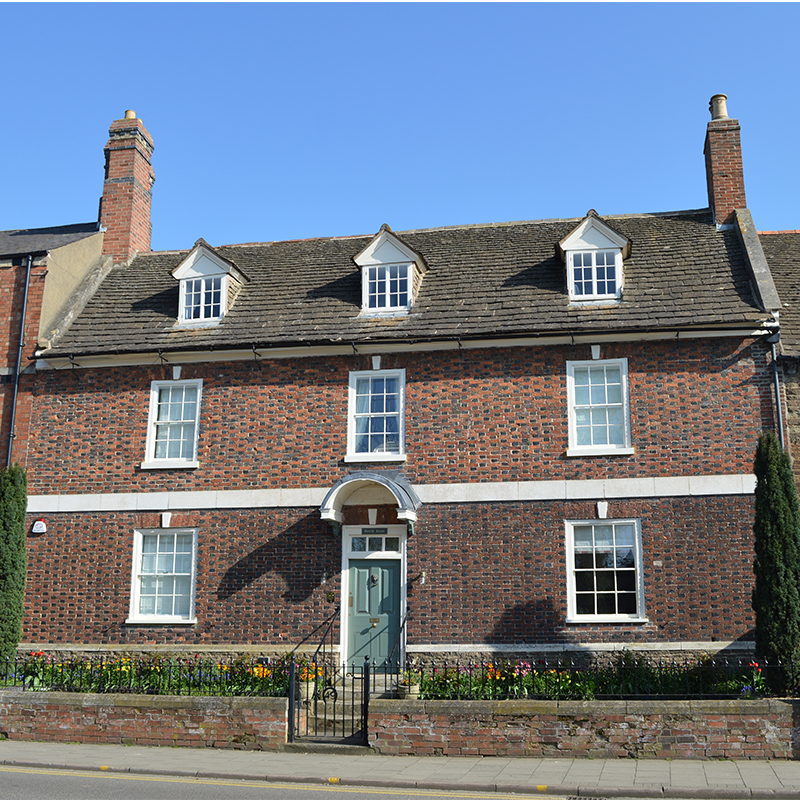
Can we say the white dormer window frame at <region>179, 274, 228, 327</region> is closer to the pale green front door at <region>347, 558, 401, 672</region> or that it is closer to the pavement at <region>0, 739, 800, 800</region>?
the pale green front door at <region>347, 558, 401, 672</region>

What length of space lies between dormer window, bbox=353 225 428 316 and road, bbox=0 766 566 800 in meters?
10.4

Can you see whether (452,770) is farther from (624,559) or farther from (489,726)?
(624,559)

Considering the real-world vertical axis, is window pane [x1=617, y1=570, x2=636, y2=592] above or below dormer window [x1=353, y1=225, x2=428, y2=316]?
below

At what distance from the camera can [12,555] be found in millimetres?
16062

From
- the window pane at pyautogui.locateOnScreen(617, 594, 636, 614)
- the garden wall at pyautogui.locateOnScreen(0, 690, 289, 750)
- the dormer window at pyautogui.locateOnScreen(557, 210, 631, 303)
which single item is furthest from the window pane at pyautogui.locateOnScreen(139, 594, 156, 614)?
the dormer window at pyautogui.locateOnScreen(557, 210, 631, 303)

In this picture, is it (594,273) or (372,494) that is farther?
(594,273)

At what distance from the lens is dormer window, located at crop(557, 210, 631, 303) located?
17844mm

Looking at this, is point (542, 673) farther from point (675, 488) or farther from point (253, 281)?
point (253, 281)

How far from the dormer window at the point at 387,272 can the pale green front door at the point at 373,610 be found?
551cm

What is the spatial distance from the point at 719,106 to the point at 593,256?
5.58 m

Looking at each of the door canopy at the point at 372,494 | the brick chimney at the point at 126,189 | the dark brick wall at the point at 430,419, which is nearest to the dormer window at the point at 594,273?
the dark brick wall at the point at 430,419

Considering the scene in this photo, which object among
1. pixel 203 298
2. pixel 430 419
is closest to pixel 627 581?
pixel 430 419

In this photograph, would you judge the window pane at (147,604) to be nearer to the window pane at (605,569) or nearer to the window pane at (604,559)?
the window pane at (605,569)

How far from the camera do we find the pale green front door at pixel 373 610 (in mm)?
16391
